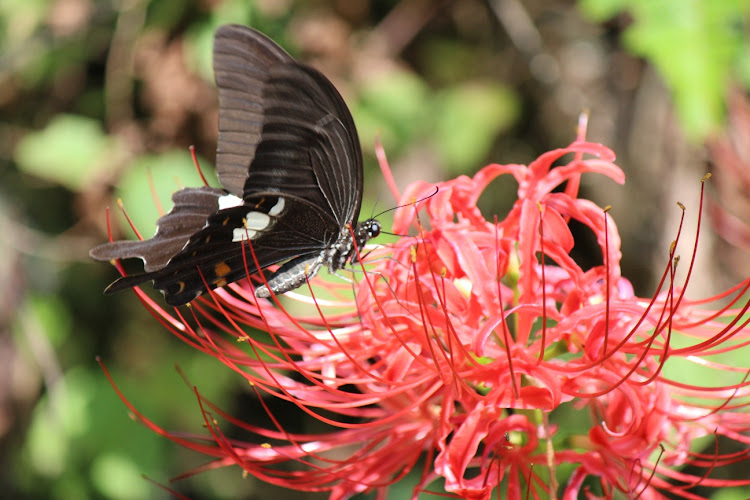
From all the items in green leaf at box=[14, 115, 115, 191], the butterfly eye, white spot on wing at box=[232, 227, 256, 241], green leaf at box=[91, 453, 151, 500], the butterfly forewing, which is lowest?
green leaf at box=[91, 453, 151, 500]

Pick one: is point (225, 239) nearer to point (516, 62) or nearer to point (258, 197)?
point (258, 197)

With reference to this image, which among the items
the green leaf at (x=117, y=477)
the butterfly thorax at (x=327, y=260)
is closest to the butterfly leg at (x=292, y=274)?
the butterfly thorax at (x=327, y=260)

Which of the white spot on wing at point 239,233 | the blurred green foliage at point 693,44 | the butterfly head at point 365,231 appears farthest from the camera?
the blurred green foliage at point 693,44

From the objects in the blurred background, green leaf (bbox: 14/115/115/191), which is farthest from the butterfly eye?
green leaf (bbox: 14/115/115/191)

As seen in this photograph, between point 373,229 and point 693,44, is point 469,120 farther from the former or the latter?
point 373,229

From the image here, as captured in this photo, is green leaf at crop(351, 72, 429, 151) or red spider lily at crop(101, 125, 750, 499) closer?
red spider lily at crop(101, 125, 750, 499)

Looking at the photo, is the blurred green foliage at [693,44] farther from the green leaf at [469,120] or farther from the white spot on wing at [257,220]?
the white spot on wing at [257,220]

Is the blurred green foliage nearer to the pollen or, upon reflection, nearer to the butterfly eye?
the butterfly eye

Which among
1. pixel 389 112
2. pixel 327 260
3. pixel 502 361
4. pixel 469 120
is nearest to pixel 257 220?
pixel 327 260
